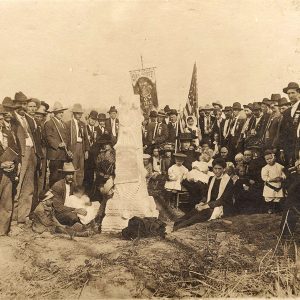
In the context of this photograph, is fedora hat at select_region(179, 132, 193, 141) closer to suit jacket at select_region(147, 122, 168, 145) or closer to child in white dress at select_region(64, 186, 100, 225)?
suit jacket at select_region(147, 122, 168, 145)

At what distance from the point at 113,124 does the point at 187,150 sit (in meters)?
0.95

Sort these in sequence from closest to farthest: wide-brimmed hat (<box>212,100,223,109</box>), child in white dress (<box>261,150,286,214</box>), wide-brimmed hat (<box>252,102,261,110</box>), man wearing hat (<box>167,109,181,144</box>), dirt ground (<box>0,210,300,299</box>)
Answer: dirt ground (<box>0,210,300,299</box>), child in white dress (<box>261,150,286,214</box>), wide-brimmed hat (<box>252,102,261,110</box>), wide-brimmed hat (<box>212,100,223,109</box>), man wearing hat (<box>167,109,181,144</box>)

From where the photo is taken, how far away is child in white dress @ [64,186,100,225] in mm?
5648

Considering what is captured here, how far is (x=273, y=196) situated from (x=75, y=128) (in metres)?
2.48

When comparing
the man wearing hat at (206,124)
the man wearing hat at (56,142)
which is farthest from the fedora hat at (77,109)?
the man wearing hat at (206,124)

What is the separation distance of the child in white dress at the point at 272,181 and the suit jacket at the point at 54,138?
2366 mm

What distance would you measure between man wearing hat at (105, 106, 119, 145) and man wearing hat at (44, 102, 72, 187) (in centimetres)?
54

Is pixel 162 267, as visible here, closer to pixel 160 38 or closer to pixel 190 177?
pixel 190 177

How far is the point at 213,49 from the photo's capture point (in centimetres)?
544

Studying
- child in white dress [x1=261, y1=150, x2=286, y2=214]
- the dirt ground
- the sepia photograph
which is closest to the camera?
the dirt ground

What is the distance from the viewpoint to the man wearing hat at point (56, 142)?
5.79 meters

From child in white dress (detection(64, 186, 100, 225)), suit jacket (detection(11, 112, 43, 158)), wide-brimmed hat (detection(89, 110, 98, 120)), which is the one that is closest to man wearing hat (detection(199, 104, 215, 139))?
wide-brimmed hat (detection(89, 110, 98, 120))

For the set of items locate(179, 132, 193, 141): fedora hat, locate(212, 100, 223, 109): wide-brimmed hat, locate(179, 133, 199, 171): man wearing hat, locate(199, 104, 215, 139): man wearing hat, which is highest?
locate(212, 100, 223, 109): wide-brimmed hat

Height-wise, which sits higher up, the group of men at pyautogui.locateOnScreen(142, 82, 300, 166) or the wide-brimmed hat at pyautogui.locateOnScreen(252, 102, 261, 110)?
the wide-brimmed hat at pyautogui.locateOnScreen(252, 102, 261, 110)
